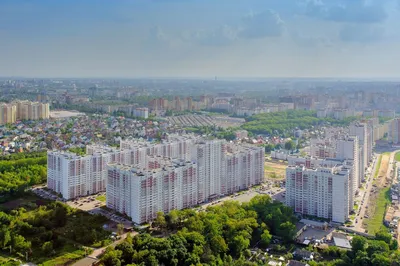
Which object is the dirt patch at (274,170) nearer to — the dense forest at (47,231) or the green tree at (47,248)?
the dense forest at (47,231)

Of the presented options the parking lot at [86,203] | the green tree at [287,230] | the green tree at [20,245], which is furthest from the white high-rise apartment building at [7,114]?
the green tree at [287,230]

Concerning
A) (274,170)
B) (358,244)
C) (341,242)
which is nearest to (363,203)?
(341,242)

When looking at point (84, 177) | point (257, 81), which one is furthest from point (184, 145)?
point (257, 81)

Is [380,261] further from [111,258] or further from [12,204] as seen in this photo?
[12,204]

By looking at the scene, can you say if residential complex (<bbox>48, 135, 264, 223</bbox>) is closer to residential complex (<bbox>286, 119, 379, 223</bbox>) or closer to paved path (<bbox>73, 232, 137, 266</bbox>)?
paved path (<bbox>73, 232, 137, 266</bbox>)

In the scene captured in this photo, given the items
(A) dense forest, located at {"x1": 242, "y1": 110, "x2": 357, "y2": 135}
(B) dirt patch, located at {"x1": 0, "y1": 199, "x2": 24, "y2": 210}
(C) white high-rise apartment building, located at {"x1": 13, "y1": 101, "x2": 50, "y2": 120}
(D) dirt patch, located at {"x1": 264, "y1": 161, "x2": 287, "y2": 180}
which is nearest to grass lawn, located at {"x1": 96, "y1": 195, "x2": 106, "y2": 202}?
(B) dirt patch, located at {"x1": 0, "y1": 199, "x2": 24, "y2": 210}

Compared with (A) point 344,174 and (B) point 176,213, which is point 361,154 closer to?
(A) point 344,174
